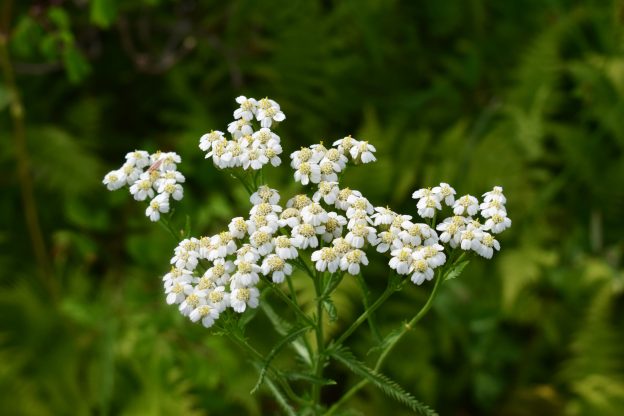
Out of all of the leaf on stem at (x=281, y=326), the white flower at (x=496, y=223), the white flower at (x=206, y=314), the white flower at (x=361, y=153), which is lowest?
the white flower at (x=206, y=314)

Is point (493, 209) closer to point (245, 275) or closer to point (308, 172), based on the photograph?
point (308, 172)

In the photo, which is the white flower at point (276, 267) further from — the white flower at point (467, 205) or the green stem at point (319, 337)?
the white flower at point (467, 205)

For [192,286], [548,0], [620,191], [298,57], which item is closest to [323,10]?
[298,57]

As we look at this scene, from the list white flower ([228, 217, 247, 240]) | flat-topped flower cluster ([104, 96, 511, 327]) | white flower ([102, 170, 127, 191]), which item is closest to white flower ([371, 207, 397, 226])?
flat-topped flower cluster ([104, 96, 511, 327])

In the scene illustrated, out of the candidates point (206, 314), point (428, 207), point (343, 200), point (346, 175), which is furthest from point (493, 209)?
A: point (346, 175)

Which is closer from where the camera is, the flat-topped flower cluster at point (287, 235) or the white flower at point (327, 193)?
the flat-topped flower cluster at point (287, 235)

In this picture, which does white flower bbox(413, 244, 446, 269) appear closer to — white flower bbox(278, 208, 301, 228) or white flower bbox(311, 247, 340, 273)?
white flower bbox(311, 247, 340, 273)

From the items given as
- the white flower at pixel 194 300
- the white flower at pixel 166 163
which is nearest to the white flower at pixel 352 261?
the white flower at pixel 194 300
